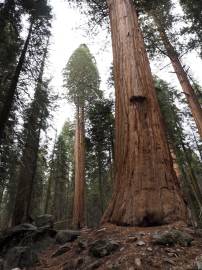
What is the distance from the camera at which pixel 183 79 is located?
36.9ft

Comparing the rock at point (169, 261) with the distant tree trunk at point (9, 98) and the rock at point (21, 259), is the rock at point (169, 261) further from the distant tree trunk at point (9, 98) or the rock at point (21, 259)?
the distant tree trunk at point (9, 98)

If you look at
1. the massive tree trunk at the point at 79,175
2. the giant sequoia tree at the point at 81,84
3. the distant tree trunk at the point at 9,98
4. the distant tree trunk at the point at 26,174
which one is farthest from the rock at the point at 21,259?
the giant sequoia tree at the point at 81,84

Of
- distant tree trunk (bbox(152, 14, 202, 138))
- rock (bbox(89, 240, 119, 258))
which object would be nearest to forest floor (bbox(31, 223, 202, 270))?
rock (bbox(89, 240, 119, 258))

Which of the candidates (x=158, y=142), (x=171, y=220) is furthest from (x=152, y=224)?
(x=158, y=142)

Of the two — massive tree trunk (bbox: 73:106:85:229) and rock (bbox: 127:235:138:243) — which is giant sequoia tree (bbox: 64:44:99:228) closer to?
massive tree trunk (bbox: 73:106:85:229)

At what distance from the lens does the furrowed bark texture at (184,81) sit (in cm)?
1029

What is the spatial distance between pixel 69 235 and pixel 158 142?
2.10 m

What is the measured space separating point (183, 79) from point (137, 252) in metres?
10.4

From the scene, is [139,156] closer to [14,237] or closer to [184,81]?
[14,237]

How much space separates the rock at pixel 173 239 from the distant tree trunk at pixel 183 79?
8.19 metres

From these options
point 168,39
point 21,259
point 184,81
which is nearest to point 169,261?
point 21,259

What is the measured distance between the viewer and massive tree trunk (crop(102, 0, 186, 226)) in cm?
292

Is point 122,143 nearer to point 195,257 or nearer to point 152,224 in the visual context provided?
point 152,224

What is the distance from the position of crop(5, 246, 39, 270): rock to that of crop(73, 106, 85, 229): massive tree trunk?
8.70 metres
